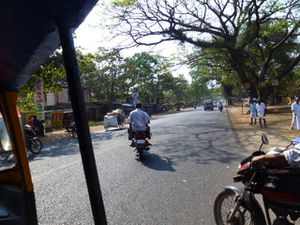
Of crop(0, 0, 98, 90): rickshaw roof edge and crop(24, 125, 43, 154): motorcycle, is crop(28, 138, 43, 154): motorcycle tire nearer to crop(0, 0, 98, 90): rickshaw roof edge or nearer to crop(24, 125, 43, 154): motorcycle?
crop(24, 125, 43, 154): motorcycle

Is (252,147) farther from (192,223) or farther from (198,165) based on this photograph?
(192,223)

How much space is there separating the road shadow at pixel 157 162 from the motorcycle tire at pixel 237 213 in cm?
475

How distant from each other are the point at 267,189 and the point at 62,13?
2928 millimetres

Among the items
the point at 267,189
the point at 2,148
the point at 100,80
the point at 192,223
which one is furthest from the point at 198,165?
the point at 100,80

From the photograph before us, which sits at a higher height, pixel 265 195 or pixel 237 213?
pixel 265 195

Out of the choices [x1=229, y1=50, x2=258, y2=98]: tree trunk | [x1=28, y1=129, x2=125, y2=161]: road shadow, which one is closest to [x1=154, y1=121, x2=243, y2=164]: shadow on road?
[x1=28, y1=129, x2=125, y2=161]: road shadow

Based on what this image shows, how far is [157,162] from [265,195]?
7098 millimetres

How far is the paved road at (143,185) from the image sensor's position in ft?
19.8

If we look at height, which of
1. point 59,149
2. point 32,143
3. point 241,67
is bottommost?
point 59,149

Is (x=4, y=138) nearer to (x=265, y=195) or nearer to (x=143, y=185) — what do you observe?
(x=265, y=195)

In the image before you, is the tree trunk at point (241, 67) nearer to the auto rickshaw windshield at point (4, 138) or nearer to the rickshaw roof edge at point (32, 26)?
the auto rickshaw windshield at point (4, 138)

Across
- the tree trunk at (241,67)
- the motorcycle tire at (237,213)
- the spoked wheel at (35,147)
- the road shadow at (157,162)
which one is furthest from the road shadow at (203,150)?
the tree trunk at (241,67)

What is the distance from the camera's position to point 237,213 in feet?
15.1

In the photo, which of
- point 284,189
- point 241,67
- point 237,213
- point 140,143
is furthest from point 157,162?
point 241,67
